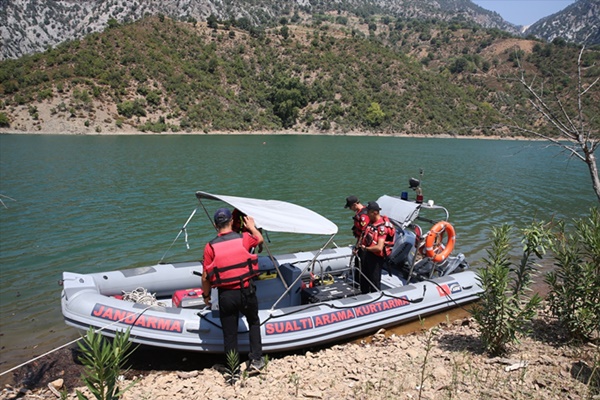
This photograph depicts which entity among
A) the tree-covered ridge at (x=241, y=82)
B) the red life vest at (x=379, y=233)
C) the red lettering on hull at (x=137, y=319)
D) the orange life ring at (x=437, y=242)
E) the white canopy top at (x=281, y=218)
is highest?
the tree-covered ridge at (x=241, y=82)

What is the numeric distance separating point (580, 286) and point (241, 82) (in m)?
82.2

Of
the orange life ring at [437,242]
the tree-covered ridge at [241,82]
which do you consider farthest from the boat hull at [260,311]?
the tree-covered ridge at [241,82]

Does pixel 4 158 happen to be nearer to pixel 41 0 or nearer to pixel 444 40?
pixel 444 40

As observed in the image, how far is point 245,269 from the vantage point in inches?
192

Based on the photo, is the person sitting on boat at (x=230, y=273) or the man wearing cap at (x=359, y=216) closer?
the person sitting on boat at (x=230, y=273)

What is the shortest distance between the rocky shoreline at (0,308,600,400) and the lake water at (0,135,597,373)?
182 cm

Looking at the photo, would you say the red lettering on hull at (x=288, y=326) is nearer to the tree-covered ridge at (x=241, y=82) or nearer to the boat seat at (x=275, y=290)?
the boat seat at (x=275, y=290)

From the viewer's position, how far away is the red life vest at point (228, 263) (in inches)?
189

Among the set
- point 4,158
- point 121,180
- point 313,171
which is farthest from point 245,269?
point 4,158

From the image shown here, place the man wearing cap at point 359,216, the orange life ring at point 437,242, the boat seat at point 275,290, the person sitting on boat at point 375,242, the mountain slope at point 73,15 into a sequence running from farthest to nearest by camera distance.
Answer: the mountain slope at point 73,15, the orange life ring at point 437,242, the man wearing cap at point 359,216, the person sitting on boat at point 375,242, the boat seat at point 275,290

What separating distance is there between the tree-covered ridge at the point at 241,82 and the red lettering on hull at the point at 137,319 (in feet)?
187

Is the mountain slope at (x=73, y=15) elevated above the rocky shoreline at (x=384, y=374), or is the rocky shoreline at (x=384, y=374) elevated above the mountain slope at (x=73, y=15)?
the mountain slope at (x=73, y=15)

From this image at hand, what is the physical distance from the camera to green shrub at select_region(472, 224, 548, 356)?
4.71 metres

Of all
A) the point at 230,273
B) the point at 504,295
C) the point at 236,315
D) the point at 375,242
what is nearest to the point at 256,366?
the point at 236,315
